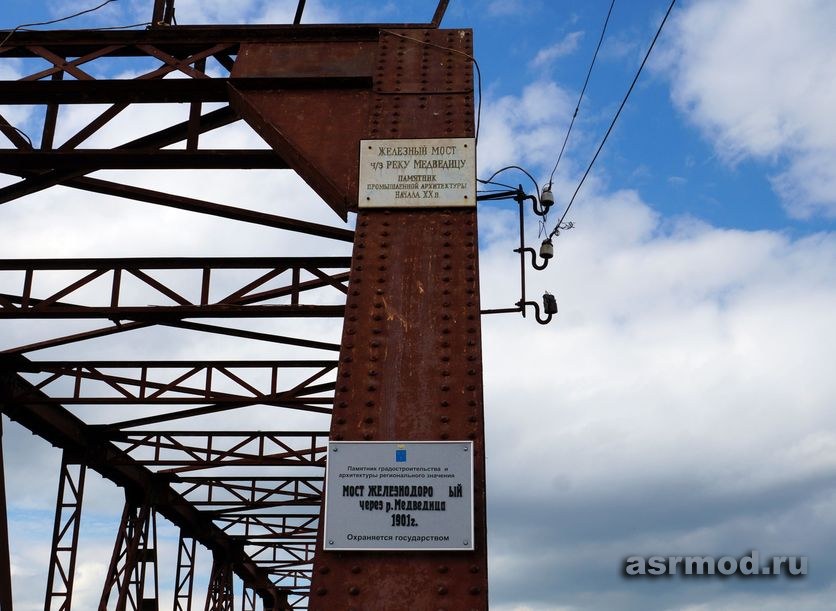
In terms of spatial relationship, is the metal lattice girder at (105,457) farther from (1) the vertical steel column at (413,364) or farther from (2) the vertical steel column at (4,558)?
(1) the vertical steel column at (413,364)

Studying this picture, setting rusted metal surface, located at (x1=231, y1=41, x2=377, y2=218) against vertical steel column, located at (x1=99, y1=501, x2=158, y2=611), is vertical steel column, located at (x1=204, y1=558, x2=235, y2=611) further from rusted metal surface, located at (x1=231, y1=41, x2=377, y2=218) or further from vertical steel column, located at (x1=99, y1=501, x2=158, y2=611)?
rusted metal surface, located at (x1=231, y1=41, x2=377, y2=218)

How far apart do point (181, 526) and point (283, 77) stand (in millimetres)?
26294

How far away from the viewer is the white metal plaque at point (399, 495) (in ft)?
19.6

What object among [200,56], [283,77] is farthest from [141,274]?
[283,77]

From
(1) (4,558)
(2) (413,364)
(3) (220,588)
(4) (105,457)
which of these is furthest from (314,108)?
(3) (220,588)

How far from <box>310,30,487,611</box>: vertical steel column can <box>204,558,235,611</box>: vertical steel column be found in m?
32.2

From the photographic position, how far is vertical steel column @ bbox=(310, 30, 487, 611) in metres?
5.86

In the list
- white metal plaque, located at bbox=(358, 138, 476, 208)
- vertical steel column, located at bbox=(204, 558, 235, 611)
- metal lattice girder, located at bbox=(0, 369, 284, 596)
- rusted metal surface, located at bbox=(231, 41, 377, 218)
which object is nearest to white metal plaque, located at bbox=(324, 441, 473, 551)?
white metal plaque, located at bbox=(358, 138, 476, 208)

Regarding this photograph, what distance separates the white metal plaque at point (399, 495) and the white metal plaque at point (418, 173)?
214cm

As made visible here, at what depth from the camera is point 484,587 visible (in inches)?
230

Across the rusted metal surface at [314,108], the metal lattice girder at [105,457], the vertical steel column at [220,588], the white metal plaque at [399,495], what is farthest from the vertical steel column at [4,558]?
the vertical steel column at [220,588]

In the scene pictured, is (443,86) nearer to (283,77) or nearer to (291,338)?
(283,77)

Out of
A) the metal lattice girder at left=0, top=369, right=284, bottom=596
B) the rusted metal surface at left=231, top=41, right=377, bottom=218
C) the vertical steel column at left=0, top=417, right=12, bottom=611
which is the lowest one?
the vertical steel column at left=0, top=417, right=12, bottom=611

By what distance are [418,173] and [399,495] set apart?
2726 mm
